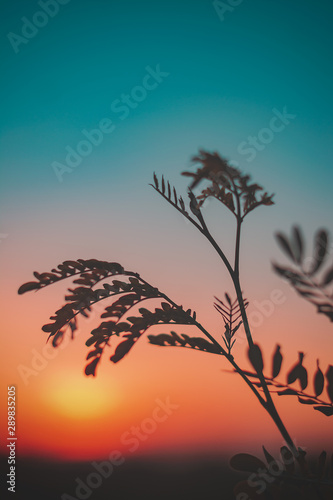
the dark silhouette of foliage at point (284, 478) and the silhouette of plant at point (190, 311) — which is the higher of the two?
the silhouette of plant at point (190, 311)

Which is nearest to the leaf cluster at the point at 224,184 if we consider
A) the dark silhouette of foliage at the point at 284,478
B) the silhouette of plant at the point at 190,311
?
the silhouette of plant at the point at 190,311

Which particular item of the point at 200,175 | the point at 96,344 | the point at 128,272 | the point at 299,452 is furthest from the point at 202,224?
the point at 299,452

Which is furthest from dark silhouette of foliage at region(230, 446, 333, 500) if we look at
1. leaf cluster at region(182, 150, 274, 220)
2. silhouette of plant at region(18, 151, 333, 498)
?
leaf cluster at region(182, 150, 274, 220)

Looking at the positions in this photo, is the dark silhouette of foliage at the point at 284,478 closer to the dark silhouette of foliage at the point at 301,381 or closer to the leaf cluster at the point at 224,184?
the dark silhouette of foliage at the point at 301,381

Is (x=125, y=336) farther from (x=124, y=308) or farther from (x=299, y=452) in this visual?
(x=299, y=452)

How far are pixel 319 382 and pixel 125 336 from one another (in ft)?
2.81

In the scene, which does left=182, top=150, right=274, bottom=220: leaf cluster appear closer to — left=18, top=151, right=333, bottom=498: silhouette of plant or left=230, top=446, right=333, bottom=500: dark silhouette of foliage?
left=18, top=151, right=333, bottom=498: silhouette of plant

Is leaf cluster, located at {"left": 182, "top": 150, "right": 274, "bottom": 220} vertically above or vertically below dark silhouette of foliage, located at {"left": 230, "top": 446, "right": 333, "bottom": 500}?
above

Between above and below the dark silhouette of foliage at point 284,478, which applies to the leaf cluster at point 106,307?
above

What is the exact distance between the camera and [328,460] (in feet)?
3.96

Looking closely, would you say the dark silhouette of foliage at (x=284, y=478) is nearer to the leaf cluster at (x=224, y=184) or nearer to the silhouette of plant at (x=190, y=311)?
the silhouette of plant at (x=190, y=311)

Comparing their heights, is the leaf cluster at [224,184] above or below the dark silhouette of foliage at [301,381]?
above

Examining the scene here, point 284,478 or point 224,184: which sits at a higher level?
point 224,184

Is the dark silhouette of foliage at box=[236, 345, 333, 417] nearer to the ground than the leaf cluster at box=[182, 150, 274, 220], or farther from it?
nearer to the ground
